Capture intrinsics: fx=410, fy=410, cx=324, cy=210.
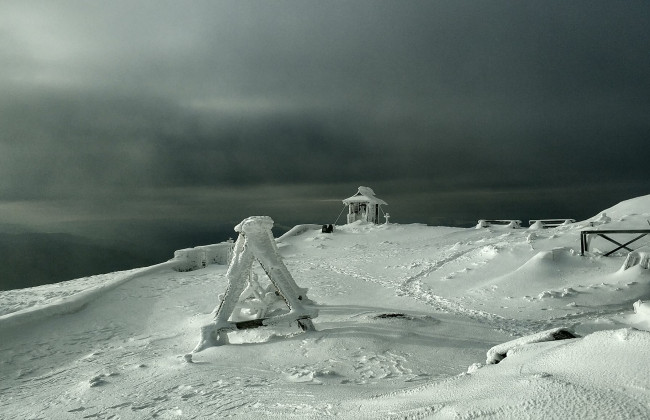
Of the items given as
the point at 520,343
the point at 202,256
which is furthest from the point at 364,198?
the point at 520,343

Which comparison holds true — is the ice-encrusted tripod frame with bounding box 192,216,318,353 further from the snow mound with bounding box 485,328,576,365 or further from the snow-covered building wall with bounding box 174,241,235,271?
the snow-covered building wall with bounding box 174,241,235,271

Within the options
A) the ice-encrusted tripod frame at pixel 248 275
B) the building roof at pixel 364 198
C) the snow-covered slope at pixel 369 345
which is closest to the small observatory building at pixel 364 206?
the building roof at pixel 364 198

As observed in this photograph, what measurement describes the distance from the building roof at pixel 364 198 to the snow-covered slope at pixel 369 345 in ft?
55.7

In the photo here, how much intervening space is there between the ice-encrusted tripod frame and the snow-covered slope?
0.48 meters

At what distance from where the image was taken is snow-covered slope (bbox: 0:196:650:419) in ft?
12.3

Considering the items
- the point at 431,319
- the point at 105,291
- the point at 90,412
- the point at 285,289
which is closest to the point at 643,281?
the point at 431,319

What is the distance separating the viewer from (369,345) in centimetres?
Answer: 878

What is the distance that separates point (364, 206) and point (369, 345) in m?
31.6

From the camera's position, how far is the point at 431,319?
10.8 meters

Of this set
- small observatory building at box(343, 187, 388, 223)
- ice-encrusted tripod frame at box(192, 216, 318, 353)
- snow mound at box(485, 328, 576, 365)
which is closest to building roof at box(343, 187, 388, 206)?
small observatory building at box(343, 187, 388, 223)

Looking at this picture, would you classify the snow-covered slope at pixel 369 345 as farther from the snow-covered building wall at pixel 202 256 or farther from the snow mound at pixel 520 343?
the snow-covered building wall at pixel 202 256

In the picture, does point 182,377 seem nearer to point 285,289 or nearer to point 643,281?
point 285,289

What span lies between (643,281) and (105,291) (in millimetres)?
19633

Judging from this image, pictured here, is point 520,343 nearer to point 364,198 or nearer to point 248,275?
point 248,275
